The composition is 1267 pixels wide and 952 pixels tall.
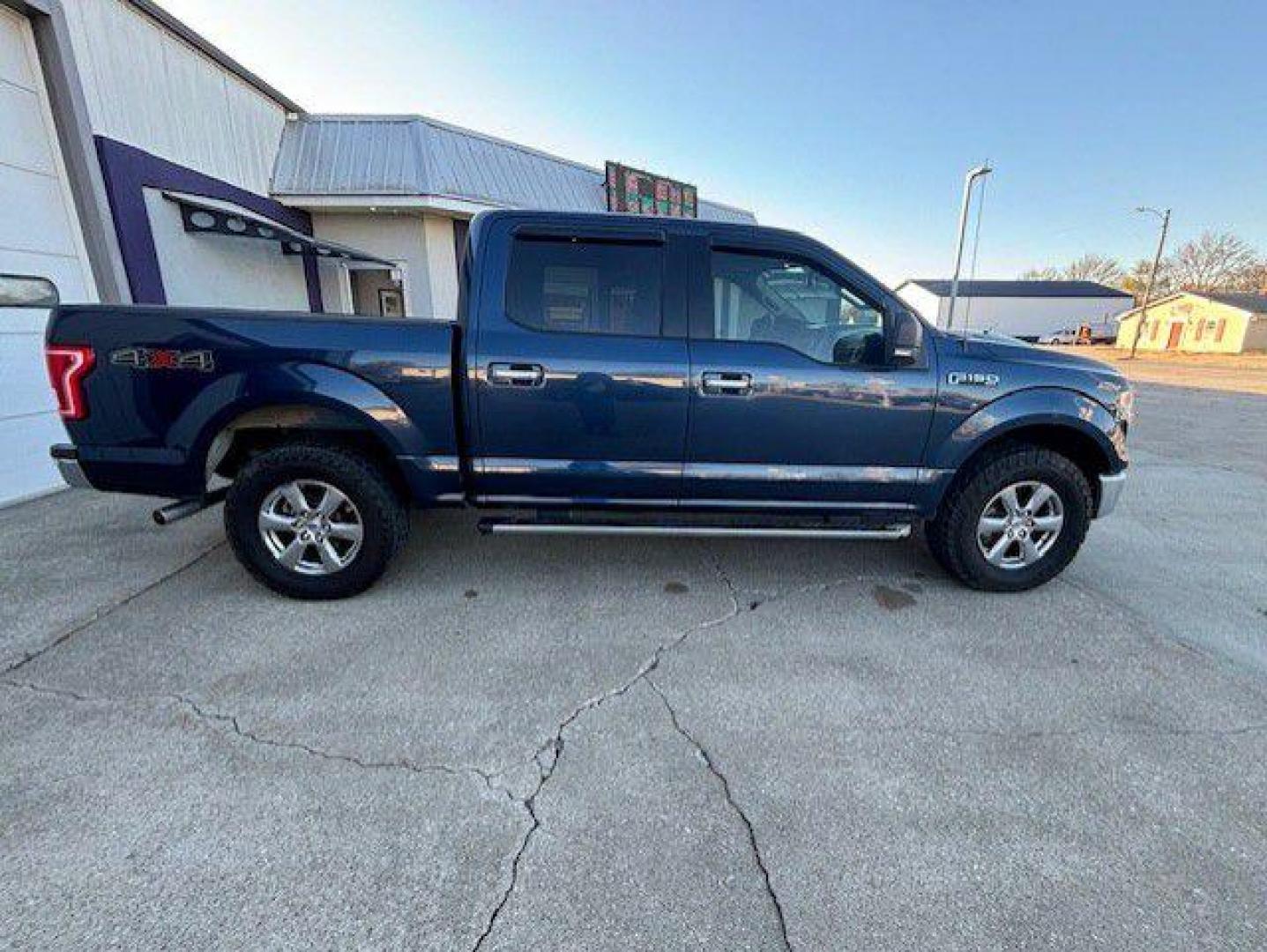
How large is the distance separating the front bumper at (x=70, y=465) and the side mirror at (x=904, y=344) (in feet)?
14.6

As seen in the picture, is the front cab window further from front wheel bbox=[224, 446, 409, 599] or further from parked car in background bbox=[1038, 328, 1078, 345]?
parked car in background bbox=[1038, 328, 1078, 345]

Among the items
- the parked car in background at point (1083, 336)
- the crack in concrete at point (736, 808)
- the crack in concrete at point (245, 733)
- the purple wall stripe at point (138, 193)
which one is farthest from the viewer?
the parked car in background at point (1083, 336)

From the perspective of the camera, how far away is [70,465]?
3.22 meters

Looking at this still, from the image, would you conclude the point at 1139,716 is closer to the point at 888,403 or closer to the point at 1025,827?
the point at 1025,827

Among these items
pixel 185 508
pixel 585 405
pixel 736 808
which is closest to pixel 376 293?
pixel 185 508

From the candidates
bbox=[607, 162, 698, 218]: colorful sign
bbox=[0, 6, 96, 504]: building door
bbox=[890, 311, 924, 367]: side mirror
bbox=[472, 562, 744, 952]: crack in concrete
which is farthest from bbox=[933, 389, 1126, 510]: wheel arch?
bbox=[607, 162, 698, 218]: colorful sign

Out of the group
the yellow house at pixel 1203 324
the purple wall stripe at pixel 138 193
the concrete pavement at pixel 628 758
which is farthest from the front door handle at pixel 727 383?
the yellow house at pixel 1203 324

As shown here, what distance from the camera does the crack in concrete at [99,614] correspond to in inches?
113

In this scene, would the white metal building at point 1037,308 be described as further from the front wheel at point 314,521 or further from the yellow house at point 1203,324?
the front wheel at point 314,521

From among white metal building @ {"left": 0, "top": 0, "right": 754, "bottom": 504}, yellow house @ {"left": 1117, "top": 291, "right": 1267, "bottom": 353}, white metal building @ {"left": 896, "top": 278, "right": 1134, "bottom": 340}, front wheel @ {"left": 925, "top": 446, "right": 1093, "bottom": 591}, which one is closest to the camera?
front wheel @ {"left": 925, "top": 446, "right": 1093, "bottom": 591}

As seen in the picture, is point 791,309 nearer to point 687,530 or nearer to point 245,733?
point 687,530

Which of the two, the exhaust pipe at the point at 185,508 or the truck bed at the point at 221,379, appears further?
the exhaust pipe at the point at 185,508

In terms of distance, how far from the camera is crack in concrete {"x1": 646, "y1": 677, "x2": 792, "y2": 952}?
168cm

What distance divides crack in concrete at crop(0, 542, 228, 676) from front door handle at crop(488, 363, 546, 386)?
2.49 meters
